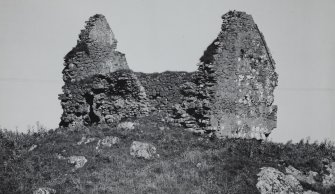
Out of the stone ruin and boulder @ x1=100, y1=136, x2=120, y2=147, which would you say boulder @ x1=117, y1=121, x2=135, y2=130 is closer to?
the stone ruin

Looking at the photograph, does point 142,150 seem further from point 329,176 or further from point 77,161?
point 329,176

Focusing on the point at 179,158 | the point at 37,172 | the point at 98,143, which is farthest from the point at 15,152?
the point at 179,158

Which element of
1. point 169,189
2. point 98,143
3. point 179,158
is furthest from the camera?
point 98,143

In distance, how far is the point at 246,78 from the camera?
1956cm

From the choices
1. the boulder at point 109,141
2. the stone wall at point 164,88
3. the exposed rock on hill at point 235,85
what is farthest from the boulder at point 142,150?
the stone wall at point 164,88

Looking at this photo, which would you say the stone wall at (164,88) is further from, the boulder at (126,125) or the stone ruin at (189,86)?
the boulder at (126,125)

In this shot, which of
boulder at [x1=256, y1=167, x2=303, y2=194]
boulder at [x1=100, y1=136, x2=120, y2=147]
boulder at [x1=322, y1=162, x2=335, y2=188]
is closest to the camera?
boulder at [x1=256, y1=167, x2=303, y2=194]

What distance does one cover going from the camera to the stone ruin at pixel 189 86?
1858 cm

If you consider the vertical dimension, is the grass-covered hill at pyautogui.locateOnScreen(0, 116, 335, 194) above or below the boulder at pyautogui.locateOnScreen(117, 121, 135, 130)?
below

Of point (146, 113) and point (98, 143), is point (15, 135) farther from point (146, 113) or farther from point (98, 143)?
point (146, 113)

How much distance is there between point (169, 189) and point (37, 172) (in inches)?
188

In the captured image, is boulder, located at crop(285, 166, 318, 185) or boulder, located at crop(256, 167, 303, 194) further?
boulder, located at crop(285, 166, 318, 185)

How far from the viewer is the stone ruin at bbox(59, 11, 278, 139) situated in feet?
61.0

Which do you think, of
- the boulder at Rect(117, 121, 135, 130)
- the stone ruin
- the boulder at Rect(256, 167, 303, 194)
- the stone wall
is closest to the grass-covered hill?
the boulder at Rect(256, 167, 303, 194)
